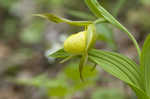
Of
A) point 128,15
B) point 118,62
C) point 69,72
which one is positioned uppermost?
point 118,62

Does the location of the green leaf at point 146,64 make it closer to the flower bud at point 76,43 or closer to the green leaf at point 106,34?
the flower bud at point 76,43

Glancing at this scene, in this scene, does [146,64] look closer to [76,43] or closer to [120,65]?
[120,65]

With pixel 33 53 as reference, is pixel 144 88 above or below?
above

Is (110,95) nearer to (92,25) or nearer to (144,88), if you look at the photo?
(144,88)

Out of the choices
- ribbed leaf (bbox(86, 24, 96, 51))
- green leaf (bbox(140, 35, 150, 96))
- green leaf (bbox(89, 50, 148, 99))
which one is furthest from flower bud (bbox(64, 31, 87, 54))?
green leaf (bbox(140, 35, 150, 96))

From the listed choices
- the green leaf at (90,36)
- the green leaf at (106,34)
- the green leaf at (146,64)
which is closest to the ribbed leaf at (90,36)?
the green leaf at (90,36)

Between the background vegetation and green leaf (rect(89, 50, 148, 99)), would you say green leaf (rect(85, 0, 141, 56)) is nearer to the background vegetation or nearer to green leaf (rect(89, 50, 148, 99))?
green leaf (rect(89, 50, 148, 99))

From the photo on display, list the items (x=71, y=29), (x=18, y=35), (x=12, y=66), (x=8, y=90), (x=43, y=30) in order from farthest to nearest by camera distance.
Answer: (x=18, y=35), (x=43, y=30), (x=71, y=29), (x=12, y=66), (x=8, y=90)

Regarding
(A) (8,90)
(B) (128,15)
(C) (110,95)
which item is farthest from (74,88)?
(B) (128,15)
